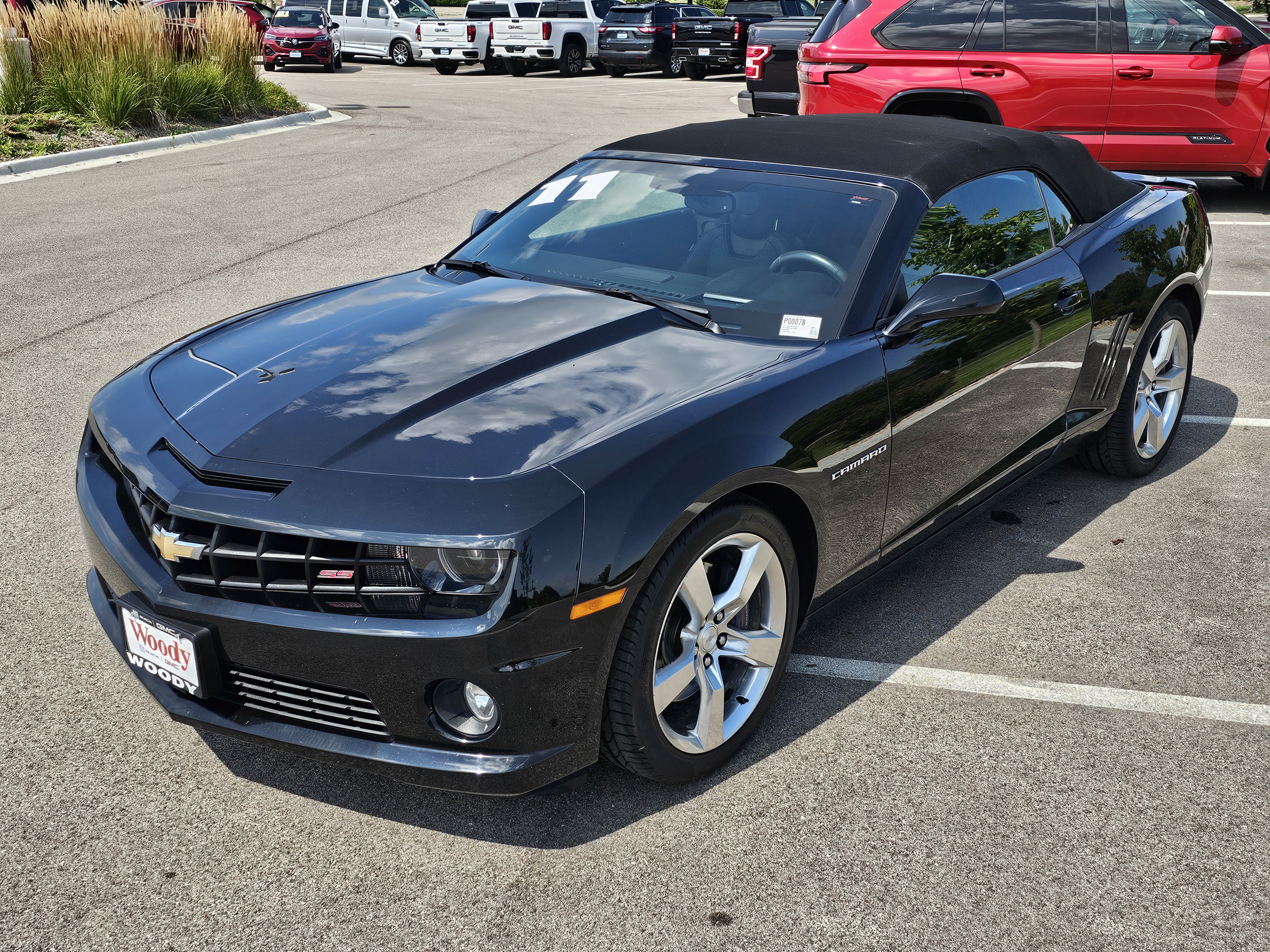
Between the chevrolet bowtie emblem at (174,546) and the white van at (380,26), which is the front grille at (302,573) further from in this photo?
the white van at (380,26)

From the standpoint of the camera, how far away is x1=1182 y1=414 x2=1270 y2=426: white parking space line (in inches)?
222

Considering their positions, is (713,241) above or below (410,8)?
below

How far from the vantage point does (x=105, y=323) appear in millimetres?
6902

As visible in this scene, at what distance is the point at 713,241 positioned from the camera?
375cm

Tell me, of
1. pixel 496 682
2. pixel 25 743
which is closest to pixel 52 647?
pixel 25 743

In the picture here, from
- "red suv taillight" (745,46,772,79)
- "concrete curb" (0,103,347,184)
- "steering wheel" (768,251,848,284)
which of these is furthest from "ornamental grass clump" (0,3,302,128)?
"steering wheel" (768,251,848,284)

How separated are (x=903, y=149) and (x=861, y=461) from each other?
1.33 metres

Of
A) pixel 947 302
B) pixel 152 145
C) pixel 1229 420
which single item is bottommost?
pixel 1229 420

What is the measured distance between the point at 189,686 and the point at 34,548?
1.91 m

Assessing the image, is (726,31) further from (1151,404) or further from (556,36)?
(1151,404)

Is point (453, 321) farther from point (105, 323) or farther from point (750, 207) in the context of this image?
point (105, 323)

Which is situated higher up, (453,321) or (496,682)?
(453,321)

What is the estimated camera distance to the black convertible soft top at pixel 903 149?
12.6ft

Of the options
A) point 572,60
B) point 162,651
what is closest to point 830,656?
point 162,651
